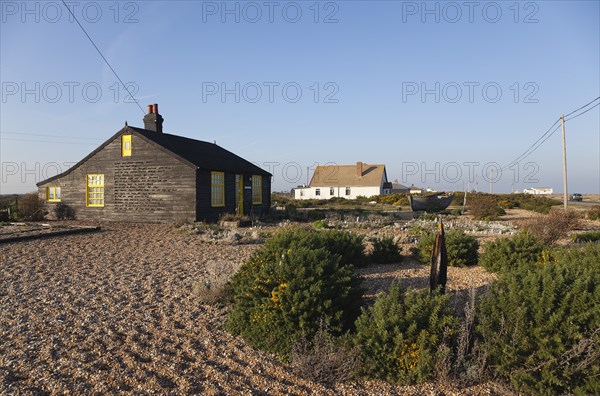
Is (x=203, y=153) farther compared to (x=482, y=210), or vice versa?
(x=482, y=210)

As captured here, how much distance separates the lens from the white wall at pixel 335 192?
56906 mm

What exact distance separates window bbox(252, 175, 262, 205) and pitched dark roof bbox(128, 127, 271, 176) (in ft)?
1.19

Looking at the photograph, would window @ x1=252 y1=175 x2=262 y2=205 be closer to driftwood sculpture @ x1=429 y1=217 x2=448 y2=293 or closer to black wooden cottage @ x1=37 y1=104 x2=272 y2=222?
black wooden cottage @ x1=37 y1=104 x2=272 y2=222

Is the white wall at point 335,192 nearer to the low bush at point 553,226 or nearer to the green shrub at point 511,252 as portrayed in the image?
the low bush at point 553,226

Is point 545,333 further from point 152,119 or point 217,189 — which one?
point 152,119

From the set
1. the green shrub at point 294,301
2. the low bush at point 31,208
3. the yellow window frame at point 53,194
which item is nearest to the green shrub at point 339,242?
the green shrub at point 294,301

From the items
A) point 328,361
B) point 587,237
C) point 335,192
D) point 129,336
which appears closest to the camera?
point 328,361

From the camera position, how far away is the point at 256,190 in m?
24.8

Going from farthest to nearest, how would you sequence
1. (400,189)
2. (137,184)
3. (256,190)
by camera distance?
(400,189)
(256,190)
(137,184)

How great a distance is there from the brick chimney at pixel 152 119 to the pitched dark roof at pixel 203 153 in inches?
22.3

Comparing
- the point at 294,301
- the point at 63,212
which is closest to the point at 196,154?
the point at 63,212

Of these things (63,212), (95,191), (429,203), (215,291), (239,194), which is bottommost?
(215,291)

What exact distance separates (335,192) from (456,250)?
49250mm

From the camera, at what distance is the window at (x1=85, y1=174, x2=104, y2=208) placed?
21250mm
